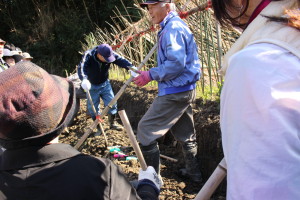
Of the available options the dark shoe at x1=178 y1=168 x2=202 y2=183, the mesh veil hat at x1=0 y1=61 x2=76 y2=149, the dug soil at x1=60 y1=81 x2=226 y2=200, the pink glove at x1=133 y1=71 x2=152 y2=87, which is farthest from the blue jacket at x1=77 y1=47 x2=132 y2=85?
the mesh veil hat at x1=0 y1=61 x2=76 y2=149

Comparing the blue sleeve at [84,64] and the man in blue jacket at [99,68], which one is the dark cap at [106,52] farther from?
the blue sleeve at [84,64]

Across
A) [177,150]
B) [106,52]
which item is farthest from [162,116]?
[106,52]

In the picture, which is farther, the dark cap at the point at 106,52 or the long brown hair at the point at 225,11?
the dark cap at the point at 106,52

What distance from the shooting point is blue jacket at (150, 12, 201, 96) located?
2557 mm

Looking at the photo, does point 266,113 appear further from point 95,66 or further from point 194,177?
point 95,66

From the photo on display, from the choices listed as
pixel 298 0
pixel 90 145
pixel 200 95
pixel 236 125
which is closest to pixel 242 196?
pixel 236 125

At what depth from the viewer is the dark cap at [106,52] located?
14.4ft

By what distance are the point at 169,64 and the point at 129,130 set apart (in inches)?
37.6

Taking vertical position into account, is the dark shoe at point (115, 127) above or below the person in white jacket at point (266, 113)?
below

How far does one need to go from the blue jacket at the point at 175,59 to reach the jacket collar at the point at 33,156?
1.65m

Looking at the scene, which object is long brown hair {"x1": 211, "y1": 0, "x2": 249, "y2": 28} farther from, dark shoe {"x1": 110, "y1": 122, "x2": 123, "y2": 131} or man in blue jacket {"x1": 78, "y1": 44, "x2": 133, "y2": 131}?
dark shoe {"x1": 110, "y1": 122, "x2": 123, "y2": 131}

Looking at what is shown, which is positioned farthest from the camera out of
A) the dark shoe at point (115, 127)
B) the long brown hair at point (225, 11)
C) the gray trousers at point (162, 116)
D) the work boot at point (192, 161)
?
the dark shoe at point (115, 127)

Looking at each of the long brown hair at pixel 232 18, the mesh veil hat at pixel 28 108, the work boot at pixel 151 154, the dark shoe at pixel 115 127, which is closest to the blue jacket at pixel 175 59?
the work boot at pixel 151 154

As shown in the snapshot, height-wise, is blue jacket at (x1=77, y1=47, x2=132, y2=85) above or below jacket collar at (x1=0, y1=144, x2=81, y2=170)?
below
